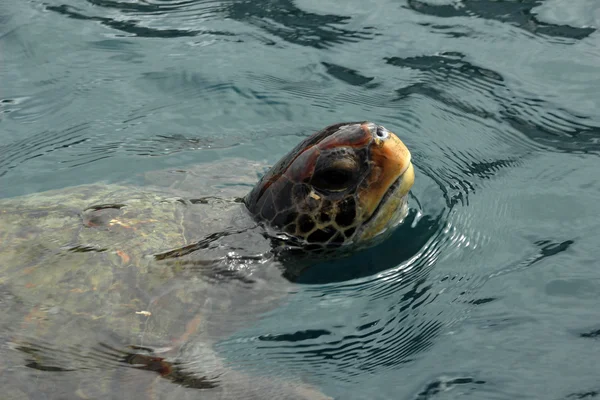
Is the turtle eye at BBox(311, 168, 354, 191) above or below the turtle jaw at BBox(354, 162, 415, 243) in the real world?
above

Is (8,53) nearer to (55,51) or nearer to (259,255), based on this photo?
(55,51)

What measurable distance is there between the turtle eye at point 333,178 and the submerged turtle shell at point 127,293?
527mm

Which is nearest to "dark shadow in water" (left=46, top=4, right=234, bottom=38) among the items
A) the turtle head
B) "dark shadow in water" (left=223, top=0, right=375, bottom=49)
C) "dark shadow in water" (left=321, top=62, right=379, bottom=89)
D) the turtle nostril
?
"dark shadow in water" (left=223, top=0, right=375, bottom=49)

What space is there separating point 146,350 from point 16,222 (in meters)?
1.29

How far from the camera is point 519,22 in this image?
23.8 feet

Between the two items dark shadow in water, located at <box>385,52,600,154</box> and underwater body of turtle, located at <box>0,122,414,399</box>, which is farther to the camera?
dark shadow in water, located at <box>385,52,600,154</box>

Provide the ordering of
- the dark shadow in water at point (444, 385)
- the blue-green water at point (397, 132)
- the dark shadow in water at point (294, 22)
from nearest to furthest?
the dark shadow in water at point (444, 385)
the blue-green water at point (397, 132)
the dark shadow in water at point (294, 22)

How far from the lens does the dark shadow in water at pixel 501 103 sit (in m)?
5.68

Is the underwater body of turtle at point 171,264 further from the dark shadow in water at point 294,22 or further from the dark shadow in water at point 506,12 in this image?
the dark shadow in water at point 506,12

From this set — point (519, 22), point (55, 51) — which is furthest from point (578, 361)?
point (55, 51)

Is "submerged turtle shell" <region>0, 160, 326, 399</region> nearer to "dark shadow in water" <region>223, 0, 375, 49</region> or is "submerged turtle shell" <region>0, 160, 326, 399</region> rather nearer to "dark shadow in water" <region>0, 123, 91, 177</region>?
"dark shadow in water" <region>0, 123, 91, 177</region>

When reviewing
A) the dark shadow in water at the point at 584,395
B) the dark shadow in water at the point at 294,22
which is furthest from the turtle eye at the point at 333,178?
the dark shadow in water at the point at 294,22

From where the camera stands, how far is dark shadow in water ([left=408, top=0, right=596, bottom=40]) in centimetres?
708

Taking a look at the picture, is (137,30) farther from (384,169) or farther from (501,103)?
(384,169)
